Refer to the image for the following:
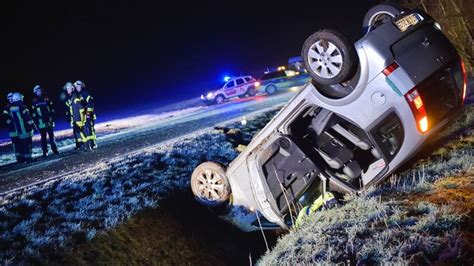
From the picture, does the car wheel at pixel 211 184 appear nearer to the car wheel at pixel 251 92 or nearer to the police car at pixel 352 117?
the police car at pixel 352 117

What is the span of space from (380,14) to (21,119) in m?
9.69

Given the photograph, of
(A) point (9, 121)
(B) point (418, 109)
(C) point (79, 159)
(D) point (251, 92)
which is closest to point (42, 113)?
(A) point (9, 121)

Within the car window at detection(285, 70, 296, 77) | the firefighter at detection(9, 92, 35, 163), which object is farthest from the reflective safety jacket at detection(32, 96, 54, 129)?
the car window at detection(285, 70, 296, 77)

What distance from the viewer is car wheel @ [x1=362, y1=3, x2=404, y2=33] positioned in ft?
15.6

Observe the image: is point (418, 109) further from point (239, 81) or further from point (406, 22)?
point (239, 81)

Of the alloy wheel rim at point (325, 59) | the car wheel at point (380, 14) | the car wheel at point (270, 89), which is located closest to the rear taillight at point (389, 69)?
the alloy wheel rim at point (325, 59)

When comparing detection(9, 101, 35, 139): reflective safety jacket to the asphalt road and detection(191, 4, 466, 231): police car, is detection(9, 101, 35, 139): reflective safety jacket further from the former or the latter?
detection(191, 4, 466, 231): police car

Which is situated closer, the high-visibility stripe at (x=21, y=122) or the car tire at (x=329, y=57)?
the car tire at (x=329, y=57)

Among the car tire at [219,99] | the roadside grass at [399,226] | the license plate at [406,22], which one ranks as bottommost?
the roadside grass at [399,226]

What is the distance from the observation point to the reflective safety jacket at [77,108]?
11.0 m

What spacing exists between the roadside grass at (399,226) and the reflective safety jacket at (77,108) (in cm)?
844

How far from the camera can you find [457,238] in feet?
9.86

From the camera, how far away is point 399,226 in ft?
11.5

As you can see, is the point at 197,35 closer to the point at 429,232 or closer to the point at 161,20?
the point at 161,20
